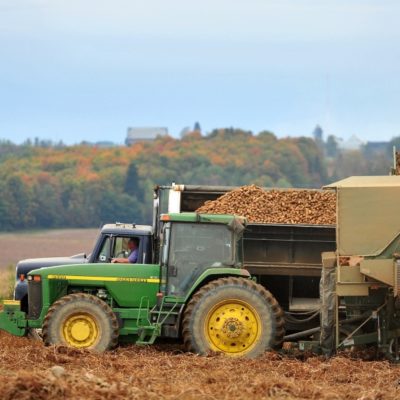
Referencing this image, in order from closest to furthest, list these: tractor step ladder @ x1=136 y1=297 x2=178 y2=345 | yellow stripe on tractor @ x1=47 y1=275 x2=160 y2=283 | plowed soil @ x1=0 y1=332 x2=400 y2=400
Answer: plowed soil @ x1=0 y1=332 x2=400 y2=400, tractor step ladder @ x1=136 y1=297 x2=178 y2=345, yellow stripe on tractor @ x1=47 y1=275 x2=160 y2=283

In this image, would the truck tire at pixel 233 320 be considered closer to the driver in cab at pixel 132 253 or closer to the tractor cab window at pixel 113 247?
the driver in cab at pixel 132 253

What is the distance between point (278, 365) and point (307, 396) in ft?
10.4

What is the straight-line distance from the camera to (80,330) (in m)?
18.1

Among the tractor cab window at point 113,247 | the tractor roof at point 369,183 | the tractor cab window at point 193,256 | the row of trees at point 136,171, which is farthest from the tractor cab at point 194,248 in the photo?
the row of trees at point 136,171

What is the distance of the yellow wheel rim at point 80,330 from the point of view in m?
18.1

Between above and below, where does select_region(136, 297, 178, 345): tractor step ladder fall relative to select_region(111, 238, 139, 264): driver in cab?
below

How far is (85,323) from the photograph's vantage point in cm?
1817

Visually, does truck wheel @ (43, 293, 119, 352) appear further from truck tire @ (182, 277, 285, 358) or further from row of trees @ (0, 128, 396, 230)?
row of trees @ (0, 128, 396, 230)

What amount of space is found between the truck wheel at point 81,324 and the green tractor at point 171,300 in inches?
0.5

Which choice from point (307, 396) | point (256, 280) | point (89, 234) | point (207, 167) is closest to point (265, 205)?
point (256, 280)

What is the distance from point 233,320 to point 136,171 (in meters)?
87.8

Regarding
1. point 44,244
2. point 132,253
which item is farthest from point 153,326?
point 44,244

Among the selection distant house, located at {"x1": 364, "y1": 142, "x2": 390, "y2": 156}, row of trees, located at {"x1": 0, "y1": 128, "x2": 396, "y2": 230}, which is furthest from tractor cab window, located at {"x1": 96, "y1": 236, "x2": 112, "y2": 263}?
distant house, located at {"x1": 364, "y1": 142, "x2": 390, "y2": 156}

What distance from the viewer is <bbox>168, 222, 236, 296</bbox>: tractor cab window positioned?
18.3 metres
